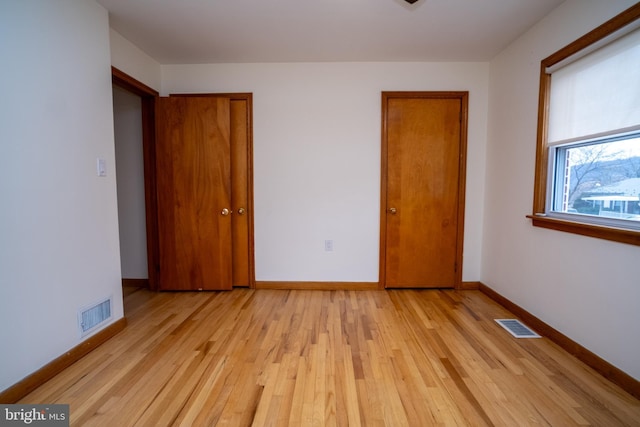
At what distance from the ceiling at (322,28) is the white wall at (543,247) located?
0.81ft

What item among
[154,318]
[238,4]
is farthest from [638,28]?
[154,318]

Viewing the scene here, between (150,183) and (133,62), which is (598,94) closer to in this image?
(133,62)

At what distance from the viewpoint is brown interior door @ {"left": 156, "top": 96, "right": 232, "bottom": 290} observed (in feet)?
9.46

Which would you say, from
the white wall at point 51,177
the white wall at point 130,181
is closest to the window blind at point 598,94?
the white wall at point 51,177

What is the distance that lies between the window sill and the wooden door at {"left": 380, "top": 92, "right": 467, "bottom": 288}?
0.88 meters

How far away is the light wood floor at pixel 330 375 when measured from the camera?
1.38 m

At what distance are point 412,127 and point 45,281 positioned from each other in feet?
10.6

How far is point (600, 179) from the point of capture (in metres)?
1.83

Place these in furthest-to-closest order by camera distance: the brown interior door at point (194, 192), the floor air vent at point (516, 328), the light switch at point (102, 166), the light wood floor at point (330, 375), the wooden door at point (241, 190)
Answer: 1. the wooden door at point (241, 190)
2. the brown interior door at point (194, 192)
3. the floor air vent at point (516, 328)
4. the light switch at point (102, 166)
5. the light wood floor at point (330, 375)

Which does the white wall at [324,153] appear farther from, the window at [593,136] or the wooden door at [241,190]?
the window at [593,136]

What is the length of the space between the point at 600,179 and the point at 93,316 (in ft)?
11.8

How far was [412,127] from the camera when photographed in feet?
9.80

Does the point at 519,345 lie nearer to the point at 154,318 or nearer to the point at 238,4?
the point at 154,318

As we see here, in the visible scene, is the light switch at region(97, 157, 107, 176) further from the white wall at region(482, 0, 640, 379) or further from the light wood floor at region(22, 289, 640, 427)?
the white wall at region(482, 0, 640, 379)
